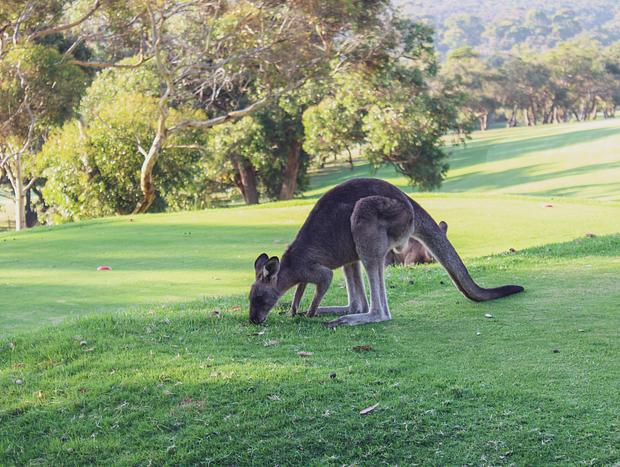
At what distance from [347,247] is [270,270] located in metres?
0.74

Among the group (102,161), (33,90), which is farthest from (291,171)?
(33,90)

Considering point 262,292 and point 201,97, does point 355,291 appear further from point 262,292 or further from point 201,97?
point 201,97

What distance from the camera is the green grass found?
39.9 meters

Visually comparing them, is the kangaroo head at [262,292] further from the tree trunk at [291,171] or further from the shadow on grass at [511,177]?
the shadow on grass at [511,177]

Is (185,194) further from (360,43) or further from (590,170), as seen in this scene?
(590,170)

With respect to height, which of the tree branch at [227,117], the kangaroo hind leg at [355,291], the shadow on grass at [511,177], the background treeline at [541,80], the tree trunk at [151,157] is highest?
the background treeline at [541,80]

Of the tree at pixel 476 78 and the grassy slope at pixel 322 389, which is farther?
the tree at pixel 476 78

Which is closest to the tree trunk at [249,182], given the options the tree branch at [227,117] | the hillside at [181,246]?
the tree branch at [227,117]

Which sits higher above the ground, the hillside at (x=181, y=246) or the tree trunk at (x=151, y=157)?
the tree trunk at (x=151, y=157)

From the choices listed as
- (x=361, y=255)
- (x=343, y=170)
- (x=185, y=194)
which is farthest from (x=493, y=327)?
(x=343, y=170)

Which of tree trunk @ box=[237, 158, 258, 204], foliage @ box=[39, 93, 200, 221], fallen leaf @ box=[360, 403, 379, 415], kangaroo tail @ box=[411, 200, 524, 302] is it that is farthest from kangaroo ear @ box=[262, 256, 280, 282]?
tree trunk @ box=[237, 158, 258, 204]

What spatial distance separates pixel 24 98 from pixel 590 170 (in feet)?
95.0

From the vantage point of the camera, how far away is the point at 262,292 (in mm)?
7414

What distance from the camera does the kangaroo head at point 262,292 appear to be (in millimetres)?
7395
